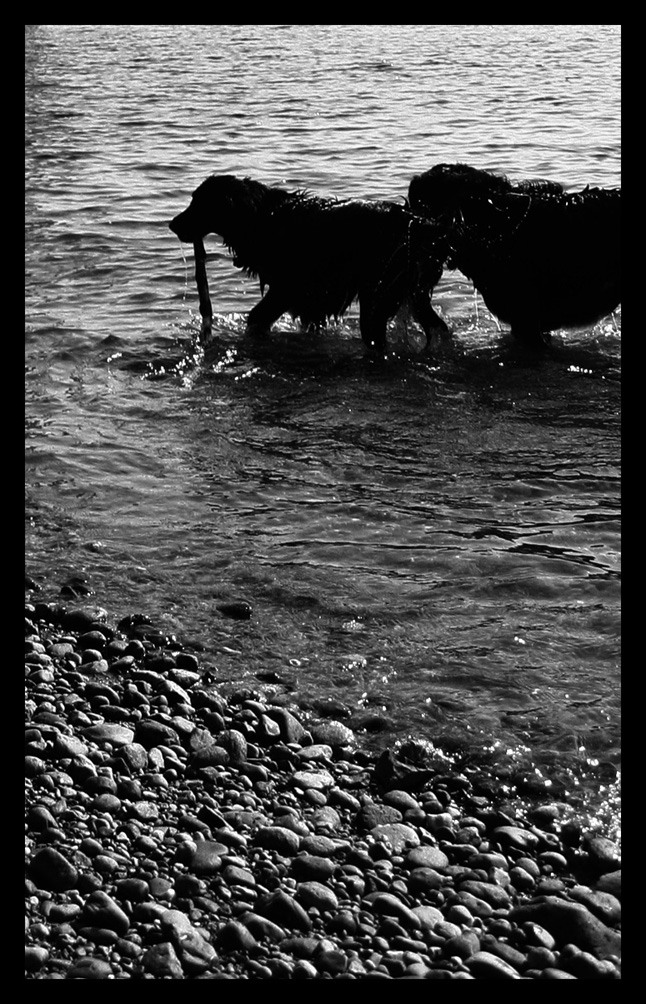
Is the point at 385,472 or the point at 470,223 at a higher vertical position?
the point at 470,223

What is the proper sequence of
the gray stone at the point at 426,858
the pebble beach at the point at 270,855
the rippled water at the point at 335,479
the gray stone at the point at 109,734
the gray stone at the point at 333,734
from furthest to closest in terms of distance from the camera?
the rippled water at the point at 335,479 < the gray stone at the point at 333,734 < the gray stone at the point at 109,734 < the gray stone at the point at 426,858 < the pebble beach at the point at 270,855

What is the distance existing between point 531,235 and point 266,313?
1.89 m

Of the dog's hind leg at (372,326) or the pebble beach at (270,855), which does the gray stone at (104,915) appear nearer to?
the pebble beach at (270,855)

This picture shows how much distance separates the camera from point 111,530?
20.0 feet

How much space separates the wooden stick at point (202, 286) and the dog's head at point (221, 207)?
13 cm

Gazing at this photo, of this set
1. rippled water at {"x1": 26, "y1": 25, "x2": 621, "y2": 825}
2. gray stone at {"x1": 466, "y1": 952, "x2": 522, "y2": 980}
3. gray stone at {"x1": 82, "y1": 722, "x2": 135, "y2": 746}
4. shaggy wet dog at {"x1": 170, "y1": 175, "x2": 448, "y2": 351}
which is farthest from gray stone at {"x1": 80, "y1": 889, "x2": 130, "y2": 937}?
shaggy wet dog at {"x1": 170, "y1": 175, "x2": 448, "y2": 351}

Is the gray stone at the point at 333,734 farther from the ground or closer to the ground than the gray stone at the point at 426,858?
farther from the ground

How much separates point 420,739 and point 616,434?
335 cm

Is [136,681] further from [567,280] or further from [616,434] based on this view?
[567,280]

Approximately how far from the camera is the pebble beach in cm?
339

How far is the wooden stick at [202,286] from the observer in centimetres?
863

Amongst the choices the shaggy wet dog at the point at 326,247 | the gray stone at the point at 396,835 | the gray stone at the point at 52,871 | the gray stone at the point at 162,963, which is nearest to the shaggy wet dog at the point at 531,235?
the shaggy wet dog at the point at 326,247

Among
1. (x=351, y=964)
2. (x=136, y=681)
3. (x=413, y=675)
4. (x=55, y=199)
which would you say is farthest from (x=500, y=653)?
(x=55, y=199)

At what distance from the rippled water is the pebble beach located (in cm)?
30
